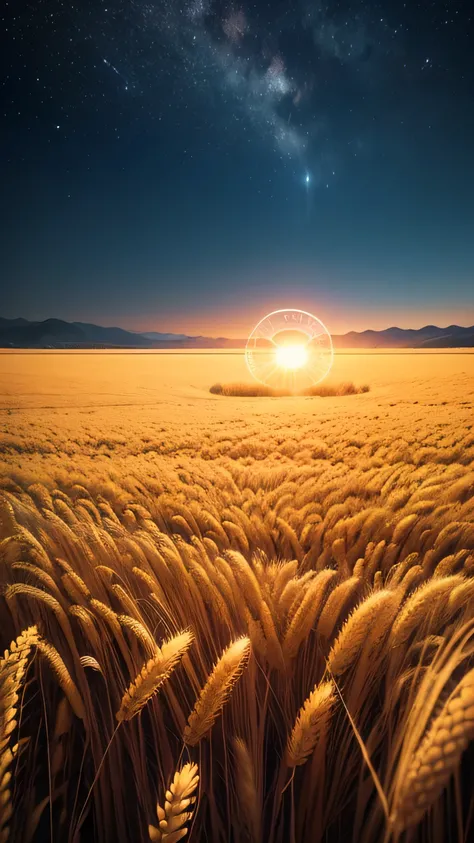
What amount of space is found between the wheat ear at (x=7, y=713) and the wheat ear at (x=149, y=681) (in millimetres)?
147

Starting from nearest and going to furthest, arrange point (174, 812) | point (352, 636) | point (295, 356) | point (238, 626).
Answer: point (174, 812) → point (352, 636) → point (238, 626) → point (295, 356)

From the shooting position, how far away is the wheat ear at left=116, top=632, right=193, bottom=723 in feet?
1.92

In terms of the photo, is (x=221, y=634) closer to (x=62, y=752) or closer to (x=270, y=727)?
(x=270, y=727)

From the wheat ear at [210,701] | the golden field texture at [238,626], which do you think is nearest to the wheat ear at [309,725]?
the golden field texture at [238,626]

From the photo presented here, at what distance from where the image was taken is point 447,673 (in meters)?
0.61

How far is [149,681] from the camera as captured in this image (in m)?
0.60

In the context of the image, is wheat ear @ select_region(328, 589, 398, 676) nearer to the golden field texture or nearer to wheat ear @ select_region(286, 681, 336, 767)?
the golden field texture

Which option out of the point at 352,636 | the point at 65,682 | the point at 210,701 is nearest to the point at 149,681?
the point at 210,701

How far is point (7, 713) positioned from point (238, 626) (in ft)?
1.51

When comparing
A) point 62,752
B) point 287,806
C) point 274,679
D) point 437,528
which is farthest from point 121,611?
point 437,528

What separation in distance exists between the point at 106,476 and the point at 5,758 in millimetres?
1035

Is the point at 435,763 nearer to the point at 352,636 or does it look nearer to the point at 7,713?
the point at 352,636

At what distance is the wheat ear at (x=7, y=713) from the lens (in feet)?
1.53

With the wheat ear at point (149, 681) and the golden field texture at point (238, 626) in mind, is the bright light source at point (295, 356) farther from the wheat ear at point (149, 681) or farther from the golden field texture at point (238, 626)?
the wheat ear at point (149, 681)
